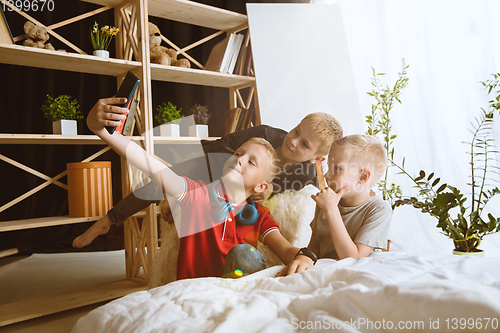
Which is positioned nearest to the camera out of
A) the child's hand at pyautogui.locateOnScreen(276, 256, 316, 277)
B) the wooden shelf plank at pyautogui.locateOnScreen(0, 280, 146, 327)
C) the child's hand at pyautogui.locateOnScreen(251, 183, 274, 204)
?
the child's hand at pyautogui.locateOnScreen(276, 256, 316, 277)

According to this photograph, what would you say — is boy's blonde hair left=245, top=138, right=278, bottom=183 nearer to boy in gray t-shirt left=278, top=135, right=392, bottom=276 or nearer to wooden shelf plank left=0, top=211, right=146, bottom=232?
boy in gray t-shirt left=278, top=135, right=392, bottom=276

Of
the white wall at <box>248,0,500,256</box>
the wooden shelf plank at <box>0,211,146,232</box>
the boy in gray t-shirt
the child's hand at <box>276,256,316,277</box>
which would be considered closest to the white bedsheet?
the child's hand at <box>276,256,316,277</box>

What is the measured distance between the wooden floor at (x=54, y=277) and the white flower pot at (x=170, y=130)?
74 cm

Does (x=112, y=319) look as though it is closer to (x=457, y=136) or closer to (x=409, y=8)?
(x=457, y=136)

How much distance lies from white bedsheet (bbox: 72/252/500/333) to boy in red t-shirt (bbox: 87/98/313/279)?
230 mm

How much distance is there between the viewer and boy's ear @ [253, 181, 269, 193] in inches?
38.9

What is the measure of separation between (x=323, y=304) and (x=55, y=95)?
1.87 m

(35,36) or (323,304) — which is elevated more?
(35,36)

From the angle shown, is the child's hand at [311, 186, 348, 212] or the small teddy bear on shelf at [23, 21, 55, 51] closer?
the child's hand at [311, 186, 348, 212]

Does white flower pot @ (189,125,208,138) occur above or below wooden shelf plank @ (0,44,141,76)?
below

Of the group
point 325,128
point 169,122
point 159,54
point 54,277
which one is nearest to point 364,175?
point 325,128

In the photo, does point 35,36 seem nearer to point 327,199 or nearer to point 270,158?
point 270,158

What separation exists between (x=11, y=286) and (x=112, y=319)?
137cm

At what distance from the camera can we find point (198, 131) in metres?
1.67
